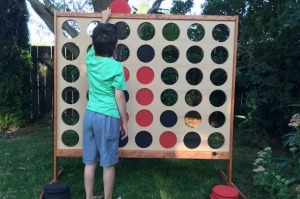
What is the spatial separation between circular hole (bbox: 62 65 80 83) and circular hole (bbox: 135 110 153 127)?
3.33m

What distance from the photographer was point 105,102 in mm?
2922

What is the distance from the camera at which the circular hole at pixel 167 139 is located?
3613 millimetres

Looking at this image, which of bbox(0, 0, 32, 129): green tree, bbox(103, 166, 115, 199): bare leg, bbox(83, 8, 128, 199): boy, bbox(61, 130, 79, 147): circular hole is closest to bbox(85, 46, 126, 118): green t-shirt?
bbox(83, 8, 128, 199): boy

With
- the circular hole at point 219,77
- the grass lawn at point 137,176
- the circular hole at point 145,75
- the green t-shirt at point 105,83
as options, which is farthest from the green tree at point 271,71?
the green t-shirt at point 105,83

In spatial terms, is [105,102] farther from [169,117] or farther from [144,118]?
[169,117]

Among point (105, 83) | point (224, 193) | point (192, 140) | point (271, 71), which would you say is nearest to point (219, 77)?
point (271, 71)

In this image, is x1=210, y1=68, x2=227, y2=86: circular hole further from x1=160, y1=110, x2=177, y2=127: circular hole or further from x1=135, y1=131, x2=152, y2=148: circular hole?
x1=135, y1=131, x2=152, y2=148: circular hole

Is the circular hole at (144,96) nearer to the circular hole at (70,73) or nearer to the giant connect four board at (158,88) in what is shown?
the giant connect four board at (158,88)

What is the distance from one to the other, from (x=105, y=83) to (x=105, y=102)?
162 mm

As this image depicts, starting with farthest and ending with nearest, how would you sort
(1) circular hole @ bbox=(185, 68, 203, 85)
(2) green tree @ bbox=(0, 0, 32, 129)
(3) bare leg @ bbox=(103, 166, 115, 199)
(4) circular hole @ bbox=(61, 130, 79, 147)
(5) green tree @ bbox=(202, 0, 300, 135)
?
(2) green tree @ bbox=(0, 0, 32, 129), (1) circular hole @ bbox=(185, 68, 203, 85), (4) circular hole @ bbox=(61, 130, 79, 147), (5) green tree @ bbox=(202, 0, 300, 135), (3) bare leg @ bbox=(103, 166, 115, 199)

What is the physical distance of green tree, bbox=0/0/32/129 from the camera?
6.80 meters

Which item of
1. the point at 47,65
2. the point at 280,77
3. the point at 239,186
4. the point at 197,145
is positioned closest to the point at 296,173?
the point at 239,186

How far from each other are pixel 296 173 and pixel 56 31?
8.80 ft

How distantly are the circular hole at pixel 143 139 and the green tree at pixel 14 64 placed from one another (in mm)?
4142
